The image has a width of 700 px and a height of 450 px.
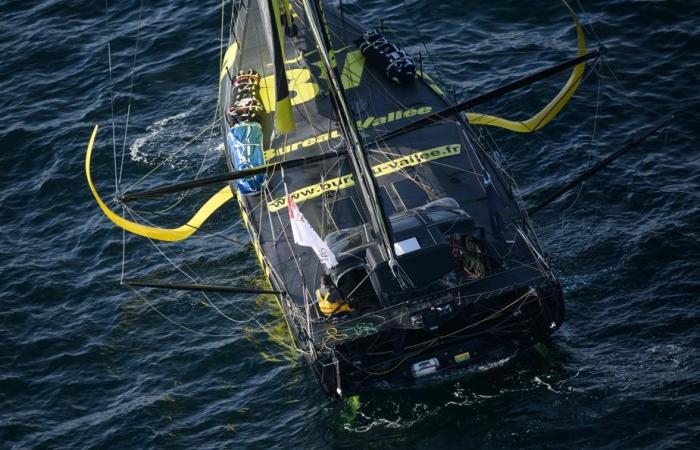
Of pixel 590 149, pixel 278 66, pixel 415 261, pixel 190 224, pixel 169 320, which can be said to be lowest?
pixel 169 320

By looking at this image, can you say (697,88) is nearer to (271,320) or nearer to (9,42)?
(271,320)

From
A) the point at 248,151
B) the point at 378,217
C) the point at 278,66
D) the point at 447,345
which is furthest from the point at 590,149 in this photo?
the point at 278,66

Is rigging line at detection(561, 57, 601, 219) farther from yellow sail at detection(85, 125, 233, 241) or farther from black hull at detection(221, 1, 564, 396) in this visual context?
yellow sail at detection(85, 125, 233, 241)

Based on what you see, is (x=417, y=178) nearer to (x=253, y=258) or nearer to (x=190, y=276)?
(x=253, y=258)

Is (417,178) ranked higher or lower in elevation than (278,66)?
lower

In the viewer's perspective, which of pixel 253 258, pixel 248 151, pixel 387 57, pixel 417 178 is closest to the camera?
pixel 417 178

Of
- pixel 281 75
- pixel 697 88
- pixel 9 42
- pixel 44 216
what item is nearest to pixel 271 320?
pixel 281 75
